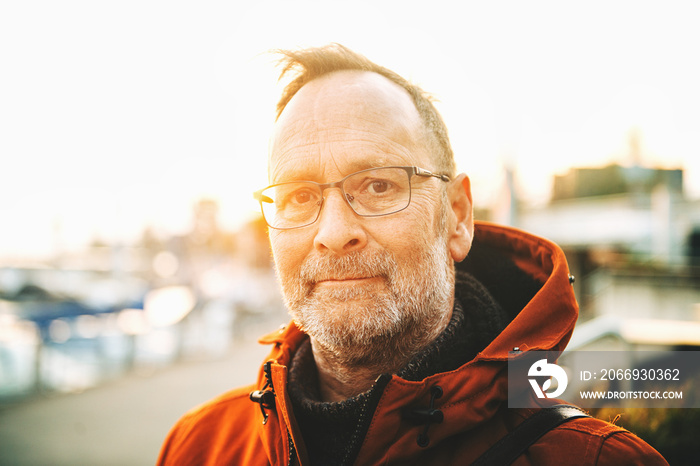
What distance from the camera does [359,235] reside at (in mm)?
1730

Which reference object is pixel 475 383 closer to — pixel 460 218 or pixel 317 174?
pixel 460 218

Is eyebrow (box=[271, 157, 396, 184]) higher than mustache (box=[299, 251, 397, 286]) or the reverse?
higher

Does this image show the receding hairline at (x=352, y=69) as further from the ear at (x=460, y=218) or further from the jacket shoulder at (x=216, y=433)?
the jacket shoulder at (x=216, y=433)

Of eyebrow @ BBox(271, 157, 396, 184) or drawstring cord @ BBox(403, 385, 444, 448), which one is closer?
drawstring cord @ BBox(403, 385, 444, 448)

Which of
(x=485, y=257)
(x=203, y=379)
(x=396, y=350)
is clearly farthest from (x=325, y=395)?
(x=203, y=379)

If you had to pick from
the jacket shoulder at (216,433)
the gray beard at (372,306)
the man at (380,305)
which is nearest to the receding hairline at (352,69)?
the man at (380,305)

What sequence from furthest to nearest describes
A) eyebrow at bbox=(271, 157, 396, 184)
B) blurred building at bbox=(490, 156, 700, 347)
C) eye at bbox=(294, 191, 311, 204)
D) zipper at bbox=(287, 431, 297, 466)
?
blurred building at bbox=(490, 156, 700, 347) → eye at bbox=(294, 191, 311, 204) → eyebrow at bbox=(271, 157, 396, 184) → zipper at bbox=(287, 431, 297, 466)

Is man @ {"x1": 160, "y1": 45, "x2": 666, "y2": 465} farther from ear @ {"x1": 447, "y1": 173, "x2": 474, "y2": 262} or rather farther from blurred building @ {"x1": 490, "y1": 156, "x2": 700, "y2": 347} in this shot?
blurred building @ {"x1": 490, "y1": 156, "x2": 700, "y2": 347}

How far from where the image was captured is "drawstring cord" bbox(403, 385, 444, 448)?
1.46 m

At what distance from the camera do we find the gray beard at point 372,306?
1725mm

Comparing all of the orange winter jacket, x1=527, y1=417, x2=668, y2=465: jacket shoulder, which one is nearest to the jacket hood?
the orange winter jacket

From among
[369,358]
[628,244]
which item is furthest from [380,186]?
[628,244]

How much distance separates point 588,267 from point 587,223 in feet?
25.3

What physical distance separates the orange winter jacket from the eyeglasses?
23.0 inches
